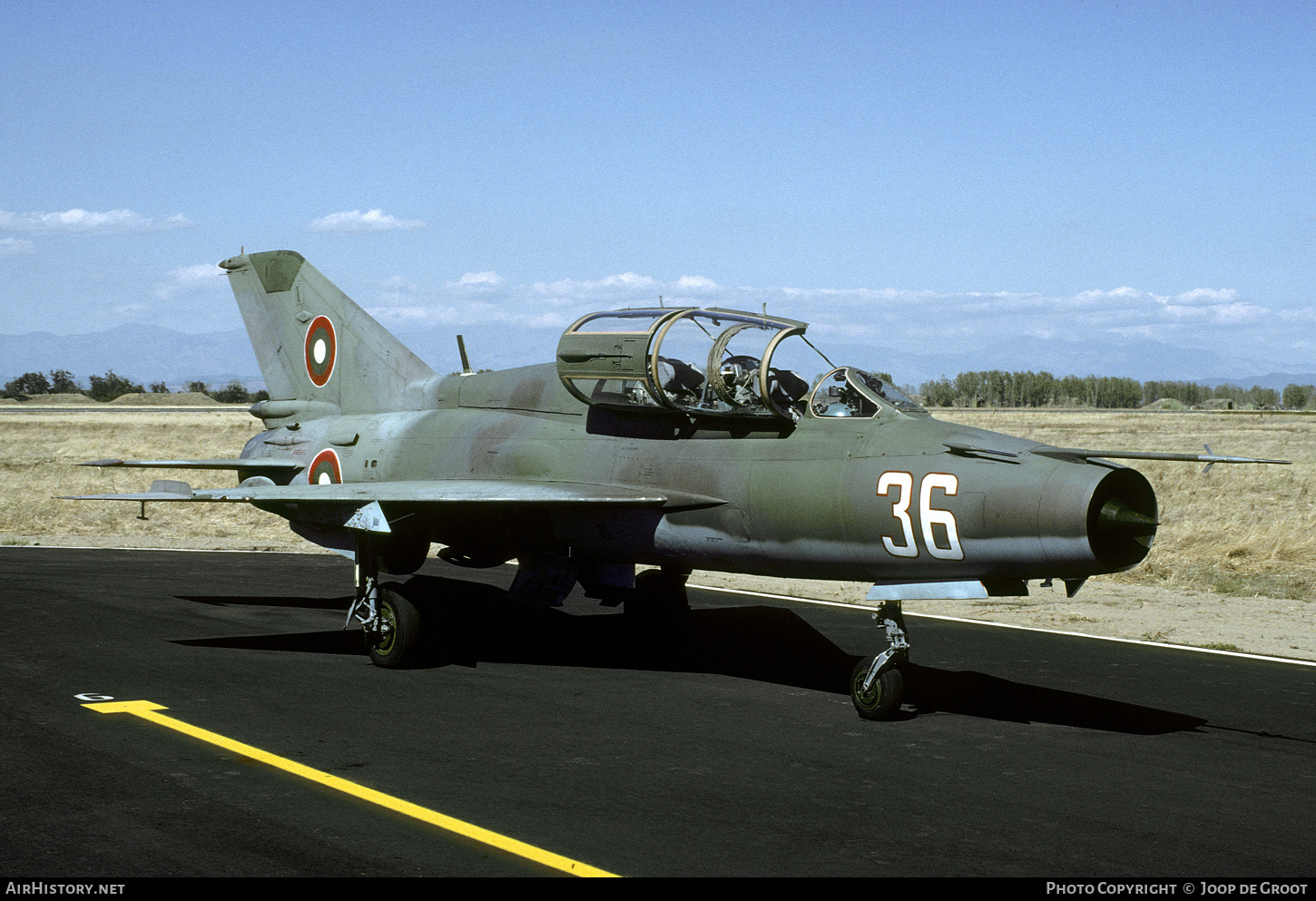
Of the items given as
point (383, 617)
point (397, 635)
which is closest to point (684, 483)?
point (397, 635)

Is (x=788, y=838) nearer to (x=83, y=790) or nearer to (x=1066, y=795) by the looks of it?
(x=1066, y=795)

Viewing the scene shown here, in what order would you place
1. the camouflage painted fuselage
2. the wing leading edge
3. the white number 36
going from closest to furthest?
the camouflage painted fuselage
the white number 36
the wing leading edge

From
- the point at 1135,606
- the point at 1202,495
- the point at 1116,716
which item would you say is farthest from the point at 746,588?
the point at 1202,495

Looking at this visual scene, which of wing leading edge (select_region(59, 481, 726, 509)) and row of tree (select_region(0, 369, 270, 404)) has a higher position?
row of tree (select_region(0, 369, 270, 404))

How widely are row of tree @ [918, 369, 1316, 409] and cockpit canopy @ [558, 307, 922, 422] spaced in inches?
A: 6131

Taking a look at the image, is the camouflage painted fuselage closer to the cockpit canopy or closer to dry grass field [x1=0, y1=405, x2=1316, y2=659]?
the cockpit canopy

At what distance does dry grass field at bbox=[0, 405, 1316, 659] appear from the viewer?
16.9 metres

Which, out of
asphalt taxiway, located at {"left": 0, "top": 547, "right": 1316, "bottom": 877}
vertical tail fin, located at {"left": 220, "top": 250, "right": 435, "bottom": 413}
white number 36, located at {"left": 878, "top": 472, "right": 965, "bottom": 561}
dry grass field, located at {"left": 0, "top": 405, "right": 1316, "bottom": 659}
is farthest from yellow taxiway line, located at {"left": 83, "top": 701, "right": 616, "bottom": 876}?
dry grass field, located at {"left": 0, "top": 405, "right": 1316, "bottom": 659}

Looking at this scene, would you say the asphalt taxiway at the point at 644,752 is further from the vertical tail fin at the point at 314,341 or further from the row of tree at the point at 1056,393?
the row of tree at the point at 1056,393

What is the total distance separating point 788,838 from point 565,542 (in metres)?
6.06

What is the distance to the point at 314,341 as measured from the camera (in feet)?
56.0

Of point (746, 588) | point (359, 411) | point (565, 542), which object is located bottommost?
point (746, 588)

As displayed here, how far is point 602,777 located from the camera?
8680 millimetres

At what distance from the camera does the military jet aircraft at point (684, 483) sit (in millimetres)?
9781
